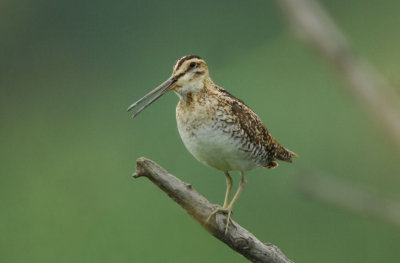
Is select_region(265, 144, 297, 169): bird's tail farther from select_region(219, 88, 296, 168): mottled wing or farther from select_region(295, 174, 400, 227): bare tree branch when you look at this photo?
select_region(295, 174, 400, 227): bare tree branch

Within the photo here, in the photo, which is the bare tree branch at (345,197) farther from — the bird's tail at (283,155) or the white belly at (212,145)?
the white belly at (212,145)

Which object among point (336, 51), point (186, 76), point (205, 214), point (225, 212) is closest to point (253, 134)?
point (186, 76)

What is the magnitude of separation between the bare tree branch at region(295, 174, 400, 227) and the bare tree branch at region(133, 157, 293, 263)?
0.72 metres

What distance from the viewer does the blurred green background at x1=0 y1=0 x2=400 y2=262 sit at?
959cm

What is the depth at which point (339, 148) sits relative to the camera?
1016cm

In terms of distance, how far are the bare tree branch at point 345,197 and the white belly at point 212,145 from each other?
0.43m

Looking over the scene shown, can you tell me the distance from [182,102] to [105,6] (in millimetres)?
11900

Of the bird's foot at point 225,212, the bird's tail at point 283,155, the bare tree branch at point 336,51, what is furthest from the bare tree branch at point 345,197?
the bird's foot at point 225,212

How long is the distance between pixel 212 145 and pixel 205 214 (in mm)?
519

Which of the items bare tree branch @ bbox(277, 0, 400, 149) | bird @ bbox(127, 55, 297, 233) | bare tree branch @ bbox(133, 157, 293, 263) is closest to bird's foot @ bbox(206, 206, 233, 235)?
bare tree branch @ bbox(133, 157, 293, 263)

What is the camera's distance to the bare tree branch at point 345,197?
5074mm

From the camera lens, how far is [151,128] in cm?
1114

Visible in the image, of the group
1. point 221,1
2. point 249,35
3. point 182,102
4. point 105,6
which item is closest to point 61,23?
point 105,6

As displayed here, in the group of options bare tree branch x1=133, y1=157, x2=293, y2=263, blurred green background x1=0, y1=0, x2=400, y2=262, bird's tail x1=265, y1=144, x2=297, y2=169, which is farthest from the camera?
blurred green background x1=0, y1=0, x2=400, y2=262
